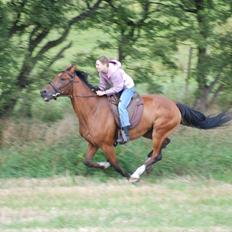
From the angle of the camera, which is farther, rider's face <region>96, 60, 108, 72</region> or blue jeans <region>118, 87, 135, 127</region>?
blue jeans <region>118, 87, 135, 127</region>

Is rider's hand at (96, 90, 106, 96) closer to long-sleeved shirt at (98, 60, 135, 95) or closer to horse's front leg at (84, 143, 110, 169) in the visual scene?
long-sleeved shirt at (98, 60, 135, 95)

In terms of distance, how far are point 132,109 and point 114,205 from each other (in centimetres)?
260

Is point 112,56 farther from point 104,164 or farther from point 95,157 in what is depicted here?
point 104,164

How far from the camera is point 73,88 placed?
12.2m

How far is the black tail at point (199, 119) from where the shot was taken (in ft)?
42.2

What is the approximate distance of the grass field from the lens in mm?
8812

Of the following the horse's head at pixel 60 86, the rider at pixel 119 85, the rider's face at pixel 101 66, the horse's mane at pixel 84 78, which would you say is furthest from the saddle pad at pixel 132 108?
the horse's head at pixel 60 86

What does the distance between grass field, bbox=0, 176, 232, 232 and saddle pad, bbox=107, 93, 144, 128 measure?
1.12 meters

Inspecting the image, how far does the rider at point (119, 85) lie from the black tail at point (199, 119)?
4.20 feet

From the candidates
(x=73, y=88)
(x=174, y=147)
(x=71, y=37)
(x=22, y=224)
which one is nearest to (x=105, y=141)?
(x=73, y=88)

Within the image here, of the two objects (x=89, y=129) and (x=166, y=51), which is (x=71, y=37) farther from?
(x=89, y=129)

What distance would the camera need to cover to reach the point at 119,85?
11977 mm

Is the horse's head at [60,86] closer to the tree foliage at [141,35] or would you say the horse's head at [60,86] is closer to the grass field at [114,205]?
the grass field at [114,205]

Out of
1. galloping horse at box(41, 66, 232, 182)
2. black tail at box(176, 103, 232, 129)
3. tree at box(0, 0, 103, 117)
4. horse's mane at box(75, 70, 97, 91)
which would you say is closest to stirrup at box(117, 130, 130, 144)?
galloping horse at box(41, 66, 232, 182)
